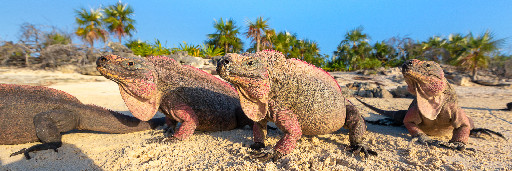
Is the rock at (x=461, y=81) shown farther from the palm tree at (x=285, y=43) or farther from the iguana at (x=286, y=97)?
the iguana at (x=286, y=97)

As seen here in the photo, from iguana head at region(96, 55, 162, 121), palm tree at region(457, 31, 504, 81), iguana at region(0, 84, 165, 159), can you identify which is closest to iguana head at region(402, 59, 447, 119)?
iguana head at region(96, 55, 162, 121)

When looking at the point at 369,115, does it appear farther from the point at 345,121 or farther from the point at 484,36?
the point at 484,36

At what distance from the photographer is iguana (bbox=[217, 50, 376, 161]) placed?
197 centimetres

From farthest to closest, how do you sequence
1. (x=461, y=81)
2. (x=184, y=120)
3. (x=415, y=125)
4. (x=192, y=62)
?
1. (x=192, y=62)
2. (x=461, y=81)
3. (x=415, y=125)
4. (x=184, y=120)

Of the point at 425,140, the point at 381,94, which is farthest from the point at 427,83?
the point at 381,94

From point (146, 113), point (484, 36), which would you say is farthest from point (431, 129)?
point (484, 36)

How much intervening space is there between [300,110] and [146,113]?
5.84 feet

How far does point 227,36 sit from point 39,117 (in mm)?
23603

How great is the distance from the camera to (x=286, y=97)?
2203 mm

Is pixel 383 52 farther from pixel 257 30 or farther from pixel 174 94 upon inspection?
pixel 174 94

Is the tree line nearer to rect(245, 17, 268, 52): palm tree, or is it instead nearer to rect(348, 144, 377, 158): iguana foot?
rect(245, 17, 268, 52): palm tree

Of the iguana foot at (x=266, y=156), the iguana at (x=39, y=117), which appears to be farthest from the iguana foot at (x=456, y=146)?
the iguana at (x=39, y=117)

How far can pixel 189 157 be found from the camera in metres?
2.31

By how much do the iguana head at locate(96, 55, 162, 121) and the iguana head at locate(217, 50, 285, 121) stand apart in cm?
118
